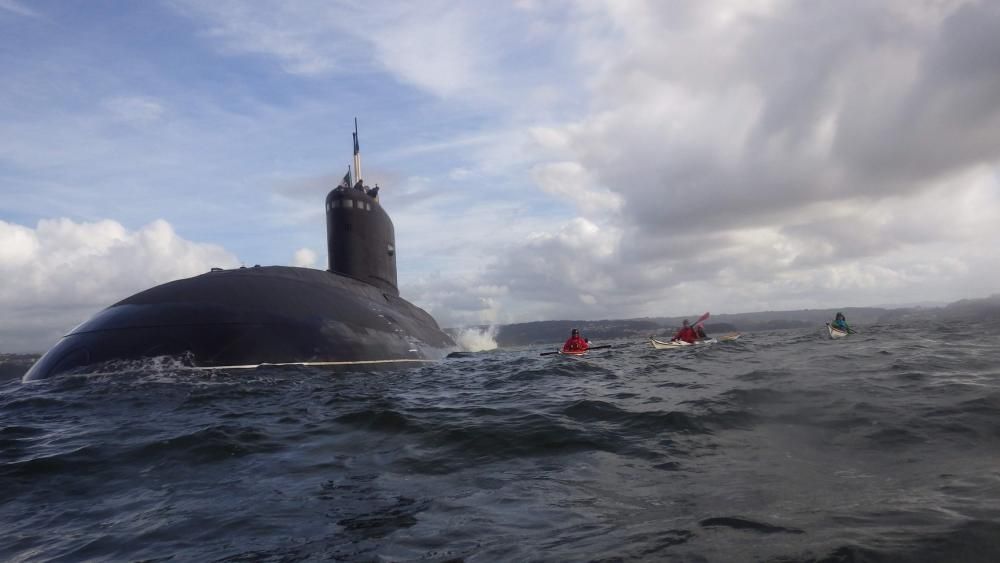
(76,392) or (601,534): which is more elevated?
(76,392)

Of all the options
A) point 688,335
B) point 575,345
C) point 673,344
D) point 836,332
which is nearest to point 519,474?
point 575,345

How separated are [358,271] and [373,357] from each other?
6.64m

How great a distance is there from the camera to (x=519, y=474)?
596 centimetres

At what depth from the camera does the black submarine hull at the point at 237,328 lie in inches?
568

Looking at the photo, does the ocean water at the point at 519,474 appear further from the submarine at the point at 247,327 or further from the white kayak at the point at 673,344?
the white kayak at the point at 673,344

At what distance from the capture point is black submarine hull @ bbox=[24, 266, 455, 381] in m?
14.4

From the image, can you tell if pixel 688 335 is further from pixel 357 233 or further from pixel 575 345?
pixel 357 233

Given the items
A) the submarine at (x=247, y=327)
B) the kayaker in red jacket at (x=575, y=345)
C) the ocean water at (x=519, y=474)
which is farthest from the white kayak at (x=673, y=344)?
the ocean water at (x=519, y=474)

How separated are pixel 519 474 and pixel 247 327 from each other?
1181 cm

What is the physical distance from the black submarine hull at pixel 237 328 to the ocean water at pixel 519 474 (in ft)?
9.95

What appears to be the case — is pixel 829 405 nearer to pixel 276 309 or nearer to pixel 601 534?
pixel 601 534

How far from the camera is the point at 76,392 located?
11.9 meters

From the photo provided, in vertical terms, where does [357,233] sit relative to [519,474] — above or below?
above

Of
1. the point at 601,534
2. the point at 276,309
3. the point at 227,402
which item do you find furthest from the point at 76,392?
the point at 601,534
